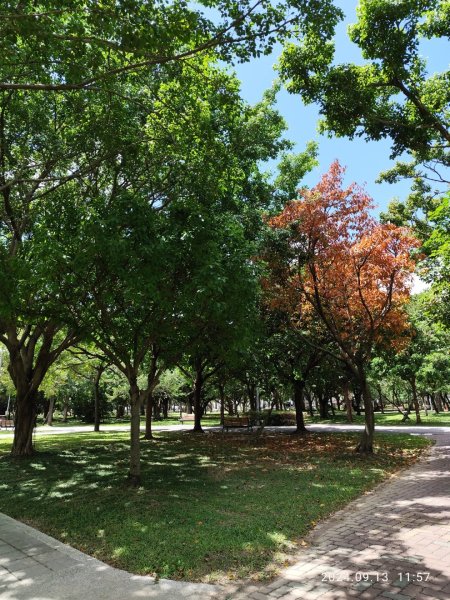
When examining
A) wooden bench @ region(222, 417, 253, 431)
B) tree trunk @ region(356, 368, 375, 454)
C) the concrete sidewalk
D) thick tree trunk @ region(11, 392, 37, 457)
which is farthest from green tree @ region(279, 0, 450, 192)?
wooden bench @ region(222, 417, 253, 431)

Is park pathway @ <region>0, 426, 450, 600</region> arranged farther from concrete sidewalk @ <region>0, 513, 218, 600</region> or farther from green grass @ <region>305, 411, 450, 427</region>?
green grass @ <region>305, 411, 450, 427</region>

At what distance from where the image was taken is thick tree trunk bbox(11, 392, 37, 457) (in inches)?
574

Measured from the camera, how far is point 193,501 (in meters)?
7.98

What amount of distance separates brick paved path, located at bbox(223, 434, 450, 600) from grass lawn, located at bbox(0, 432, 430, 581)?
0.33 metres

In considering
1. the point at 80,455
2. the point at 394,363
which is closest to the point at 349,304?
the point at 80,455

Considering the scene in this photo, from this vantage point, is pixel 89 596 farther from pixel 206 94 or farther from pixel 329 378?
pixel 329 378

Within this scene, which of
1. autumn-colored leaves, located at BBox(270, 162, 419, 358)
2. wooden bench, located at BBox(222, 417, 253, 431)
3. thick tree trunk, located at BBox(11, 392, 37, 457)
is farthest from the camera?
wooden bench, located at BBox(222, 417, 253, 431)

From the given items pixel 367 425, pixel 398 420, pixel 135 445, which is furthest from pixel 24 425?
pixel 398 420

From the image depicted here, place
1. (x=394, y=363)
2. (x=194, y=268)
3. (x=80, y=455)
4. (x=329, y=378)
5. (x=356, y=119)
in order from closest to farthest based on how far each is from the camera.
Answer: (x=194, y=268) < (x=356, y=119) < (x=80, y=455) < (x=394, y=363) < (x=329, y=378)

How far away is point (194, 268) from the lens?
8492mm

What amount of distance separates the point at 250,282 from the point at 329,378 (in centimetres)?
2342

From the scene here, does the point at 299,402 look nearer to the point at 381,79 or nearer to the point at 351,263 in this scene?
the point at 351,263

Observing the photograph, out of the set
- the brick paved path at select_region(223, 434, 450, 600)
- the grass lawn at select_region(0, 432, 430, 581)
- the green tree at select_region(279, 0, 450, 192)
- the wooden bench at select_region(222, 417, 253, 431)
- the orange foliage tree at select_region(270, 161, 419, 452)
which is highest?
the green tree at select_region(279, 0, 450, 192)

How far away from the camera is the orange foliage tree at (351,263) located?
12227mm
